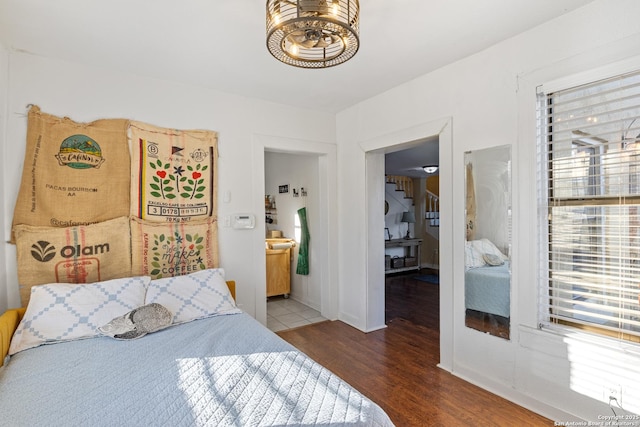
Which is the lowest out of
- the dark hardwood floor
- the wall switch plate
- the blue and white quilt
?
the dark hardwood floor

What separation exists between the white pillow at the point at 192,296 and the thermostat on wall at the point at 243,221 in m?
0.65

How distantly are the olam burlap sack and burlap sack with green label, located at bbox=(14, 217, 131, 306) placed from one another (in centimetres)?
30

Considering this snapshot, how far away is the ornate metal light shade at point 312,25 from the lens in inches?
50.9

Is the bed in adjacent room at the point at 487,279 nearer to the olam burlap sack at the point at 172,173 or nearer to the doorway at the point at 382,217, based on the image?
the doorway at the point at 382,217

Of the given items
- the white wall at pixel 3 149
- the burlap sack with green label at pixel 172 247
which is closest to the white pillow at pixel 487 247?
the burlap sack with green label at pixel 172 247

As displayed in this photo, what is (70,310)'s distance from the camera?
212 cm

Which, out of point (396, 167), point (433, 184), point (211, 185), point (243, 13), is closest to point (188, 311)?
point (211, 185)

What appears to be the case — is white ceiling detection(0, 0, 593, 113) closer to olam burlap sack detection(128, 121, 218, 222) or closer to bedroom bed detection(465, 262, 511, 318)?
olam burlap sack detection(128, 121, 218, 222)

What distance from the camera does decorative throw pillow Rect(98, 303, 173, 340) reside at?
2059 millimetres

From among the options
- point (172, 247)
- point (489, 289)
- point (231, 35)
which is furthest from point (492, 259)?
point (172, 247)

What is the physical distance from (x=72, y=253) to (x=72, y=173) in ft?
2.09

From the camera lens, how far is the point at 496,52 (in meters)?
2.35

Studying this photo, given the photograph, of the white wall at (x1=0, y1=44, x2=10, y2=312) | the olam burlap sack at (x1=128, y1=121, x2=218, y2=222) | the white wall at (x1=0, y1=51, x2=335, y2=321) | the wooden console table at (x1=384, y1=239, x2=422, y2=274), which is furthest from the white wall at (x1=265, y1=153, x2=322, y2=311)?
the white wall at (x1=0, y1=44, x2=10, y2=312)

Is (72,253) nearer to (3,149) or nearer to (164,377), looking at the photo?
(3,149)
